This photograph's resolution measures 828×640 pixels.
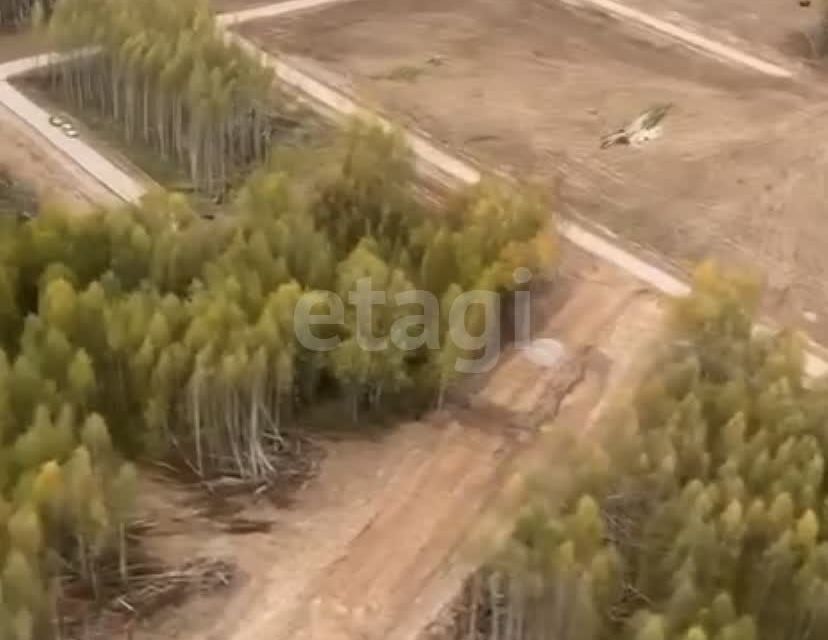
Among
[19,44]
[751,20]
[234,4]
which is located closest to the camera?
[19,44]

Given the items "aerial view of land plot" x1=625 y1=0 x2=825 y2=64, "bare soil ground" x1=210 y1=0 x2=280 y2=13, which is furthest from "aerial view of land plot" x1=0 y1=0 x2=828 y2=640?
"bare soil ground" x1=210 y1=0 x2=280 y2=13

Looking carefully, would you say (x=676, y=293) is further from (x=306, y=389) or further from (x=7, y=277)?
(x=7, y=277)

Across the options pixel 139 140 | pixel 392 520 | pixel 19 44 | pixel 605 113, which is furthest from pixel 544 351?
pixel 19 44

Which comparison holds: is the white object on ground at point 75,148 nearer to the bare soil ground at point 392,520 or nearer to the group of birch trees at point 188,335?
the group of birch trees at point 188,335

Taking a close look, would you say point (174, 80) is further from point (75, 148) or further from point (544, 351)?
point (544, 351)

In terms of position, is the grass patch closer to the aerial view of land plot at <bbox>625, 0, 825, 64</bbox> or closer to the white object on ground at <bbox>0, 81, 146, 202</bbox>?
the white object on ground at <bbox>0, 81, 146, 202</bbox>

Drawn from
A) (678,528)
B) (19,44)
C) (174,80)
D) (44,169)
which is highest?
(174,80)

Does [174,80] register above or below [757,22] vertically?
above
